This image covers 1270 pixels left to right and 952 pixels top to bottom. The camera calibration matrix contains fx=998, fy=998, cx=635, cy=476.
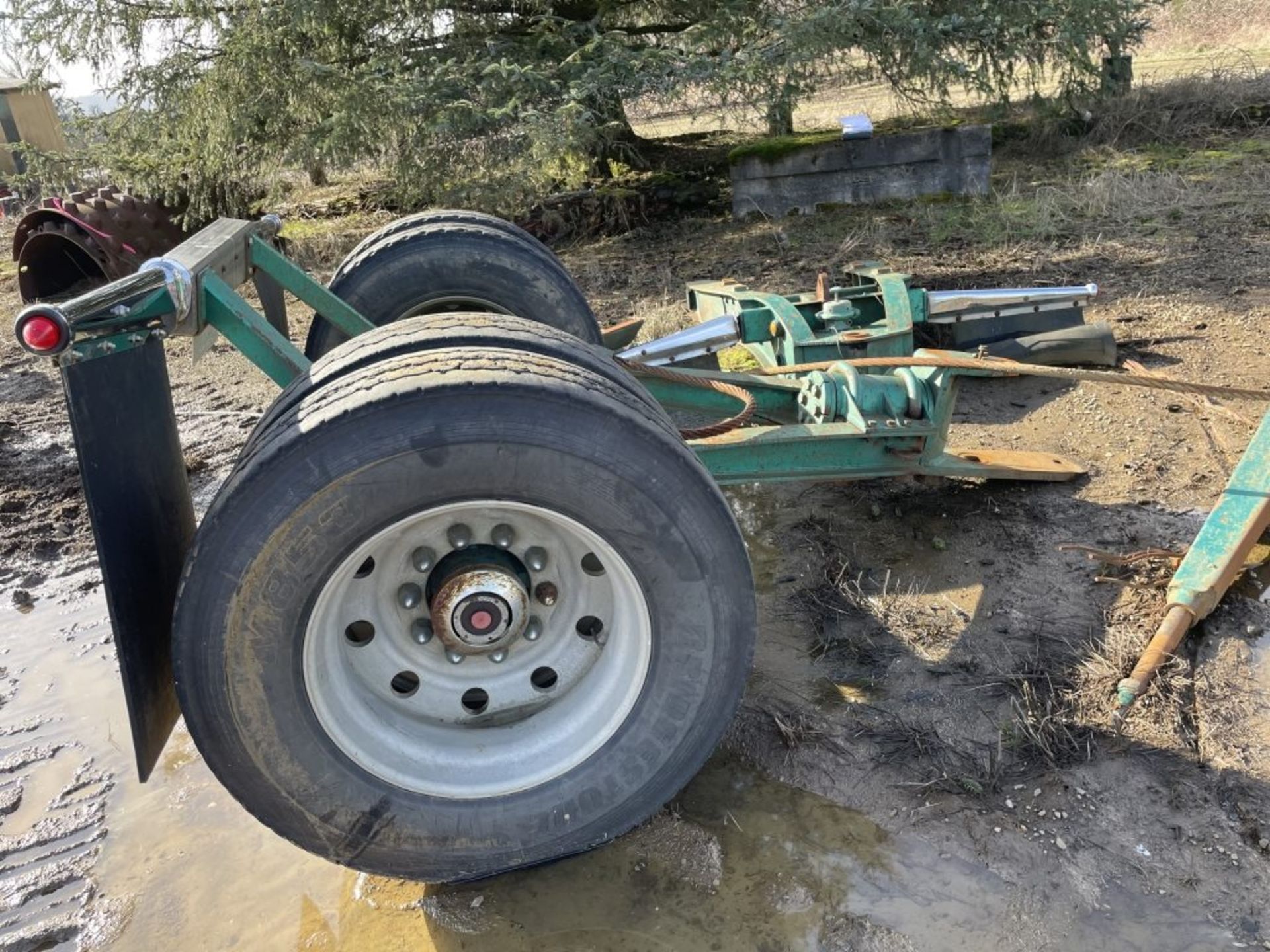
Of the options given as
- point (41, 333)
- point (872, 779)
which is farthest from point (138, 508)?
point (872, 779)

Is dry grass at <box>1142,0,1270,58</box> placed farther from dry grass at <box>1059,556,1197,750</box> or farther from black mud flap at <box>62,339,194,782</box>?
black mud flap at <box>62,339,194,782</box>

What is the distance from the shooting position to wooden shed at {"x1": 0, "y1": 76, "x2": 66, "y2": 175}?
21688 millimetres

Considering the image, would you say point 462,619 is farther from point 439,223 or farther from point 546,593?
point 439,223

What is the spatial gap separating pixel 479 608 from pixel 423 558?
0.18 m

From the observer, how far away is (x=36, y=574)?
3.85 meters

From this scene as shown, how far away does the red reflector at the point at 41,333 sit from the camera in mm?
1871

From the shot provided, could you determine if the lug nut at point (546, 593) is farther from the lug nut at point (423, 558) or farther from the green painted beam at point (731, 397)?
the green painted beam at point (731, 397)

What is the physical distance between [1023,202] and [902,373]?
17.0 feet

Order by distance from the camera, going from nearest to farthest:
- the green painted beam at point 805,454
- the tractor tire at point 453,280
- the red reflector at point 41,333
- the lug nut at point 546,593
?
1. the red reflector at point 41,333
2. the lug nut at point 546,593
3. the green painted beam at point 805,454
4. the tractor tire at point 453,280

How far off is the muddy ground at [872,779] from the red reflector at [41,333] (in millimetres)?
1310

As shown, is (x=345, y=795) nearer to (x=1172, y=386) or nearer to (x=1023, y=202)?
(x=1172, y=386)

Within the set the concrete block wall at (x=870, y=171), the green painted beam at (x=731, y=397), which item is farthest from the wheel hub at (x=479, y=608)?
the concrete block wall at (x=870, y=171)

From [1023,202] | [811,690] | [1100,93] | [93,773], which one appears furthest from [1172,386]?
[1100,93]

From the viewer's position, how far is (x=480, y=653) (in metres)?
2.27
